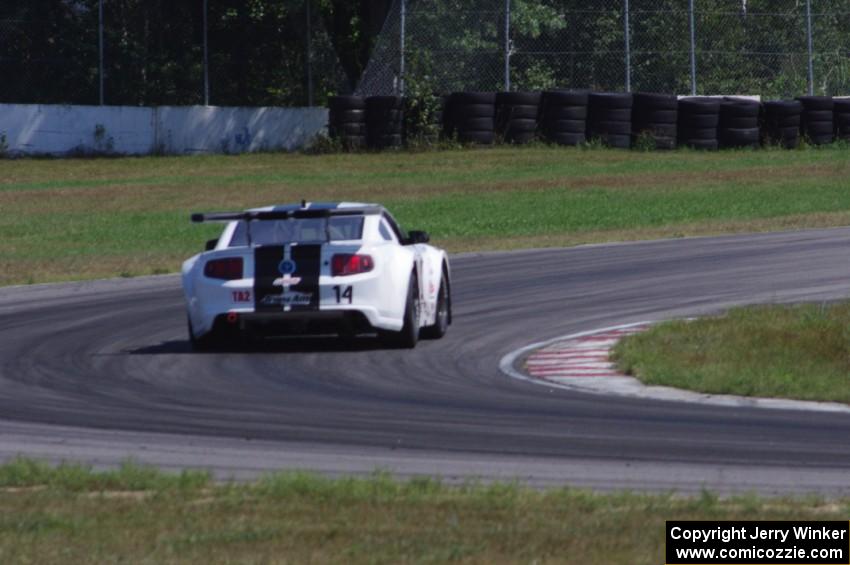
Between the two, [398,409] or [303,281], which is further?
[303,281]

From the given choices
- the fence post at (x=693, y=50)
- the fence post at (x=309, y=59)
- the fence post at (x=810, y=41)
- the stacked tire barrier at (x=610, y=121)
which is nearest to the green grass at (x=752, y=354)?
the stacked tire barrier at (x=610, y=121)

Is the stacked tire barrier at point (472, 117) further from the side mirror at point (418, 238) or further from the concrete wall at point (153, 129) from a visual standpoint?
the side mirror at point (418, 238)

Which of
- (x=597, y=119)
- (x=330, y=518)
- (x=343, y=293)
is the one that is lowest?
(x=330, y=518)

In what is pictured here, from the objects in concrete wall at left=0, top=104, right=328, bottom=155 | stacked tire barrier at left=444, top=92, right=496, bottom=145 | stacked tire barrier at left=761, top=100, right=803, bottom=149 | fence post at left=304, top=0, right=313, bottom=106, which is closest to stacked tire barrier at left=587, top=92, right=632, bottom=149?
stacked tire barrier at left=444, top=92, right=496, bottom=145

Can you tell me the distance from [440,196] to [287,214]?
64.0 ft

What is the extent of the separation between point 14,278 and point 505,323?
8452mm

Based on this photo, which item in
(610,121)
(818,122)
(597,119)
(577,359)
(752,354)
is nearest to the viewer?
(752,354)

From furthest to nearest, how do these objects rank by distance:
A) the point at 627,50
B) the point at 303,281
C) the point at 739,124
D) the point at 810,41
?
the point at 810,41 < the point at 627,50 < the point at 739,124 < the point at 303,281

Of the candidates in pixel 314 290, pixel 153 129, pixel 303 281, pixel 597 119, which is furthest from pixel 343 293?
pixel 153 129

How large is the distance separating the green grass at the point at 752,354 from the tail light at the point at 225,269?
311cm

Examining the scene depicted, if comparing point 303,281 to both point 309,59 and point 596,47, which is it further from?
point 309,59

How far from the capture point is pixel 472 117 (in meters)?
39.3

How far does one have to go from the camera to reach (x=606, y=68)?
132 feet

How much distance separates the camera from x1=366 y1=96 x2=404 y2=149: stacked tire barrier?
39.2 meters
